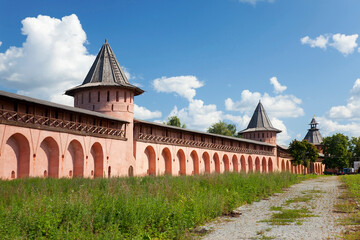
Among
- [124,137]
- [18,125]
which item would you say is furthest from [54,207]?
[124,137]

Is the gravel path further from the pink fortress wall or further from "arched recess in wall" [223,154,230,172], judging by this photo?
"arched recess in wall" [223,154,230,172]

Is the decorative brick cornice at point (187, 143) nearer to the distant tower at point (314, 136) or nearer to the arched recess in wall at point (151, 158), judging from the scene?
the arched recess in wall at point (151, 158)

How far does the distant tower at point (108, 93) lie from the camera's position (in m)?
27.2

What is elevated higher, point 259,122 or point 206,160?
point 259,122

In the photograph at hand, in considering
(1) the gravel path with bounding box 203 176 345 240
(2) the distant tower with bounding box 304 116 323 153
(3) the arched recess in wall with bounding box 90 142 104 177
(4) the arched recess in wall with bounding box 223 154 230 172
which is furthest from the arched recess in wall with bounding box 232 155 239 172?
(2) the distant tower with bounding box 304 116 323 153

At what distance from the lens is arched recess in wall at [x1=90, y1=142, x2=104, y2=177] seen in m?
24.1

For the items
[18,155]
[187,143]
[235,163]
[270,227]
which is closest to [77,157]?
→ [18,155]

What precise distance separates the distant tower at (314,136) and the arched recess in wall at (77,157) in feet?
229

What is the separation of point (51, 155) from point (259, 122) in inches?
1710

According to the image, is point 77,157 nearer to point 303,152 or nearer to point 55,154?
point 55,154

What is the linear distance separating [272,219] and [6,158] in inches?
564

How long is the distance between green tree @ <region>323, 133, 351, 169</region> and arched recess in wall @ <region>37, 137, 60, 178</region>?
5749cm

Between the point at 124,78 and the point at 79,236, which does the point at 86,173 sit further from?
the point at 79,236

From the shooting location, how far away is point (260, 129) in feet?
186
